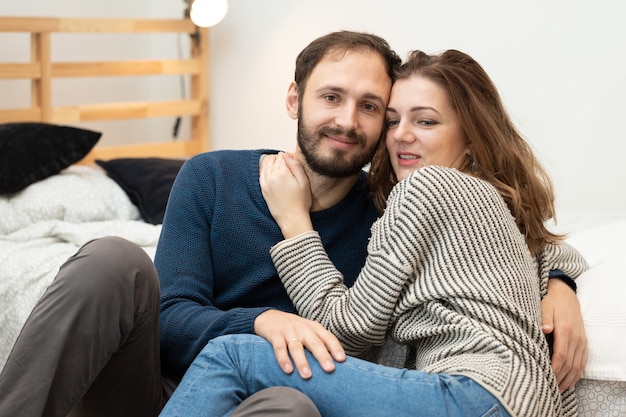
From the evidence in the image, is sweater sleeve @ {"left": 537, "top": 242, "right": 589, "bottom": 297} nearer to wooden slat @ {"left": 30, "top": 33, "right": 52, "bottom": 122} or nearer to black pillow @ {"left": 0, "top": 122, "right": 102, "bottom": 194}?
black pillow @ {"left": 0, "top": 122, "right": 102, "bottom": 194}

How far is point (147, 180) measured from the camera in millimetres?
2842

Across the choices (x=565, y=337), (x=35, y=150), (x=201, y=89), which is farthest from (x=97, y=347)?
(x=201, y=89)

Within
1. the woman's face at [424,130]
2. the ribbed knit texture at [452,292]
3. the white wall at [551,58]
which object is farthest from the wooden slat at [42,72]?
the ribbed knit texture at [452,292]

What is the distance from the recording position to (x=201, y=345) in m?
1.53

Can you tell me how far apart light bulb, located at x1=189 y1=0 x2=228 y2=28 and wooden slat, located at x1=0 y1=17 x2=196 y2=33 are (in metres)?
0.31

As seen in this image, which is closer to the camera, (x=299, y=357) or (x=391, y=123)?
(x=299, y=357)

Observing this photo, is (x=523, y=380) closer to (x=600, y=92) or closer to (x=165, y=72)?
(x=600, y=92)

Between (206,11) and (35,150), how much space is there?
33.4 inches

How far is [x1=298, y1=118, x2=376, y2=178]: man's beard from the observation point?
1700mm

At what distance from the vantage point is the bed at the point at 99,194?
1.56 metres

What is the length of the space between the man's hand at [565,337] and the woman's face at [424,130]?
1.02 ft

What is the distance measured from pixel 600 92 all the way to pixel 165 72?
1.69 m

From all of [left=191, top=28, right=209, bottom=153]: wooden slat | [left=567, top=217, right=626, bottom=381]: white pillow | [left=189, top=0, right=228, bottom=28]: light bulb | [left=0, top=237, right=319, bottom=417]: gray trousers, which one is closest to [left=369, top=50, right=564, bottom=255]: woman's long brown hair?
[left=567, top=217, right=626, bottom=381]: white pillow

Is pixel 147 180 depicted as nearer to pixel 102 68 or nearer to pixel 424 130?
pixel 102 68
